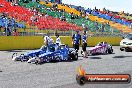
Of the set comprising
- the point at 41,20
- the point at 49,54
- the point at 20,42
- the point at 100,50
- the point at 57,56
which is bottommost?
the point at 20,42

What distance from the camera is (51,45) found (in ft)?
63.5

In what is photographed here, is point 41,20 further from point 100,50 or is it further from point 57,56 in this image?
point 57,56

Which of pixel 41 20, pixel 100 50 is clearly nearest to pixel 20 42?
pixel 100 50

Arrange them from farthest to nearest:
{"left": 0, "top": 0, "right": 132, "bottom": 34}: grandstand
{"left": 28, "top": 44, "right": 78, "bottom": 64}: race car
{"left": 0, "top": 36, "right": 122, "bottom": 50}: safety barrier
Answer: {"left": 0, "top": 0, "right": 132, "bottom": 34}: grandstand
{"left": 0, "top": 36, "right": 122, "bottom": 50}: safety barrier
{"left": 28, "top": 44, "right": 78, "bottom": 64}: race car

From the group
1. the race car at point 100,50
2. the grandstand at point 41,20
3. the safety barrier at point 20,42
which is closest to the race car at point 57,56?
the race car at point 100,50

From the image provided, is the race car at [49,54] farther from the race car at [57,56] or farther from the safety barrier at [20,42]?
the safety barrier at [20,42]

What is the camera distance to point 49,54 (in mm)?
18719

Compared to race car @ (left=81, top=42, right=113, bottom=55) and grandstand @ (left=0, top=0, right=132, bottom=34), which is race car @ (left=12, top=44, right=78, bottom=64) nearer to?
race car @ (left=81, top=42, right=113, bottom=55)

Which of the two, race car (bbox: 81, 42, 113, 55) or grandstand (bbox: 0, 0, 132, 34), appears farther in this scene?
grandstand (bbox: 0, 0, 132, 34)

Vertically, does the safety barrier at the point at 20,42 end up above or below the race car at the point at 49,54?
below

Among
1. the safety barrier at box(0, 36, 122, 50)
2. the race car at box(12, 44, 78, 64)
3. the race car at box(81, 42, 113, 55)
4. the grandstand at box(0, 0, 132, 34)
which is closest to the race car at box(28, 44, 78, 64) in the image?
the race car at box(12, 44, 78, 64)

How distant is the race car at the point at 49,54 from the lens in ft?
60.1

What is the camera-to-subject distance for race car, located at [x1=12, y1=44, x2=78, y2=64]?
60.1 feet

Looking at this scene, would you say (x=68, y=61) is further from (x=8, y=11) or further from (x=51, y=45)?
(x=8, y=11)
